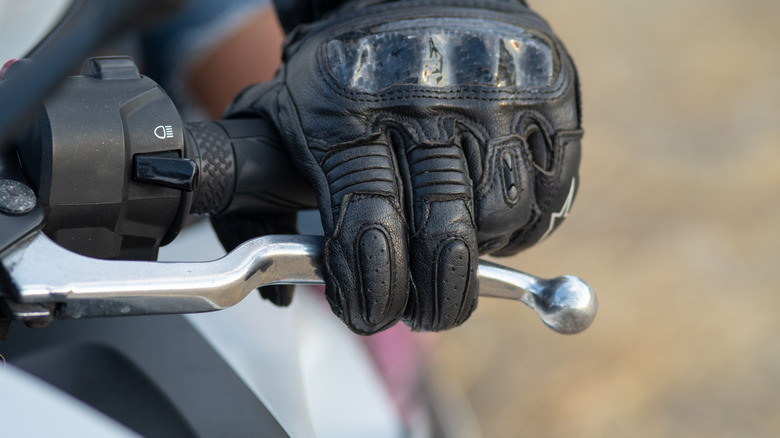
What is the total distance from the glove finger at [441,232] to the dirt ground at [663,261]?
1227 mm

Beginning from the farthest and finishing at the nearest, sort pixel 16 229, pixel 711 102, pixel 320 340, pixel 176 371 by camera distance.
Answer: pixel 711 102
pixel 320 340
pixel 176 371
pixel 16 229

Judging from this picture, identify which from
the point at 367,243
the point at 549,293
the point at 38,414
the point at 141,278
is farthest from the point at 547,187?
the point at 38,414

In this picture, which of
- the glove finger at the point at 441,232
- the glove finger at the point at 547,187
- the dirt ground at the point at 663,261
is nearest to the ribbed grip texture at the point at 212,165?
the glove finger at the point at 441,232

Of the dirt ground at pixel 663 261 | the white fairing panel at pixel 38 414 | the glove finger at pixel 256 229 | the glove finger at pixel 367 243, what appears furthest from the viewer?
the dirt ground at pixel 663 261

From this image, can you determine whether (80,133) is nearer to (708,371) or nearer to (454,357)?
(454,357)

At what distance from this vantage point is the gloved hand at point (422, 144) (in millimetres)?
781

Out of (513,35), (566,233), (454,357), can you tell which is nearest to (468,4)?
(513,35)

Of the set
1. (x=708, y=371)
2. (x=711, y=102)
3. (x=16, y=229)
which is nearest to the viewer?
(x=16, y=229)

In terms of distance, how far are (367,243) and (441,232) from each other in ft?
0.25

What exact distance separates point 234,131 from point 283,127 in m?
0.05

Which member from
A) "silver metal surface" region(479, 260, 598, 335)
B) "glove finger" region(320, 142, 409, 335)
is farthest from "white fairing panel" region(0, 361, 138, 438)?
"silver metal surface" region(479, 260, 598, 335)

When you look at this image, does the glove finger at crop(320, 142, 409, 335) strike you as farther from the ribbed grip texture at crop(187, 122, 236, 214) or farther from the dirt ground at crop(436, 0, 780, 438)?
the dirt ground at crop(436, 0, 780, 438)

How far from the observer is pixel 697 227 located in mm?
3170

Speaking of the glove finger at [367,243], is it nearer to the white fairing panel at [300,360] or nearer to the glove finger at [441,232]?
the glove finger at [441,232]
